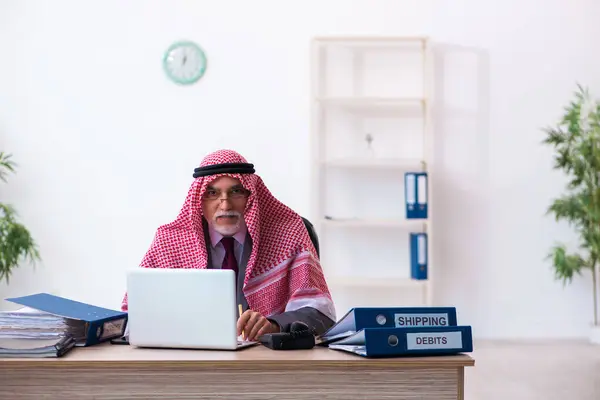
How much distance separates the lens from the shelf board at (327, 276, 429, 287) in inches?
238

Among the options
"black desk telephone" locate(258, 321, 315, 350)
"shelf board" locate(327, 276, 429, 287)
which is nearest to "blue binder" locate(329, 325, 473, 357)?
"black desk telephone" locate(258, 321, 315, 350)

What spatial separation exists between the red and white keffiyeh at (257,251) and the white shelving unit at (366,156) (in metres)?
3.38

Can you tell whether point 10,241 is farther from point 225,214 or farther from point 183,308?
point 183,308

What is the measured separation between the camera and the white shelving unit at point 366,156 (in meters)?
6.39

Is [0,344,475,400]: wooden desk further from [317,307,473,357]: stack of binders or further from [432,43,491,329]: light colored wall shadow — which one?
[432,43,491,329]: light colored wall shadow

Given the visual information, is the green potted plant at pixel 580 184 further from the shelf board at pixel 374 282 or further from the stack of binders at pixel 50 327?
the stack of binders at pixel 50 327

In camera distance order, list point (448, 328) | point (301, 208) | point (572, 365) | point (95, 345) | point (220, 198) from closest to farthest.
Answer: point (448, 328), point (95, 345), point (220, 198), point (572, 365), point (301, 208)

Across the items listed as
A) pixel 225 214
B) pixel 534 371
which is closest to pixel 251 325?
pixel 225 214

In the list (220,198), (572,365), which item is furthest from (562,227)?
(220,198)

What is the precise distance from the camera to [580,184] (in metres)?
6.33

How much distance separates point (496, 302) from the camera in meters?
6.46

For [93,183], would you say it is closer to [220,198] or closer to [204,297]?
[220,198]

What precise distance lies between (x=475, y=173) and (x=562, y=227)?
→ 760 mm

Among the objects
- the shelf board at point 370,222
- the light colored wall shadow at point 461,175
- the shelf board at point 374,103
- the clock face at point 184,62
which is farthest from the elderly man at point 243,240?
the light colored wall shadow at point 461,175
